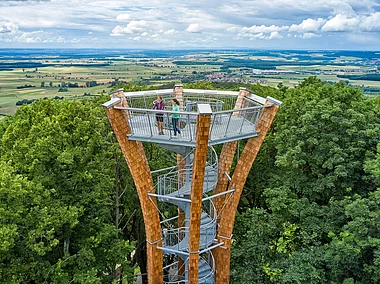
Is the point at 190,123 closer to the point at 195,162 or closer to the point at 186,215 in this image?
the point at 195,162

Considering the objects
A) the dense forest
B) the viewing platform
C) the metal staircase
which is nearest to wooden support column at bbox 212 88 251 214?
the metal staircase

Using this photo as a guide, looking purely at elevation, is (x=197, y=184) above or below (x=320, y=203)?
above

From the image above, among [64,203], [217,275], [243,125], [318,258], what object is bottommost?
[217,275]

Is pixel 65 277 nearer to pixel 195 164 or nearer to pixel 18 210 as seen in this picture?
pixel 18 210

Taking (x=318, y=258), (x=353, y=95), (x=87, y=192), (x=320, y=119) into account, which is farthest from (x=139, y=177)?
(x=353, y=95)

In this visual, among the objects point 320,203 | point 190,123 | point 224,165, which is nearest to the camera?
point 190,123

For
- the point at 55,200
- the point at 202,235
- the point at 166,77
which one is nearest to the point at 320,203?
the point at 202,235

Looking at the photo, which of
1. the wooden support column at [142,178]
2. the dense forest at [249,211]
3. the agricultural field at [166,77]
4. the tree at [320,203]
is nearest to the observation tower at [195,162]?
the wooden support column at [142,178]
